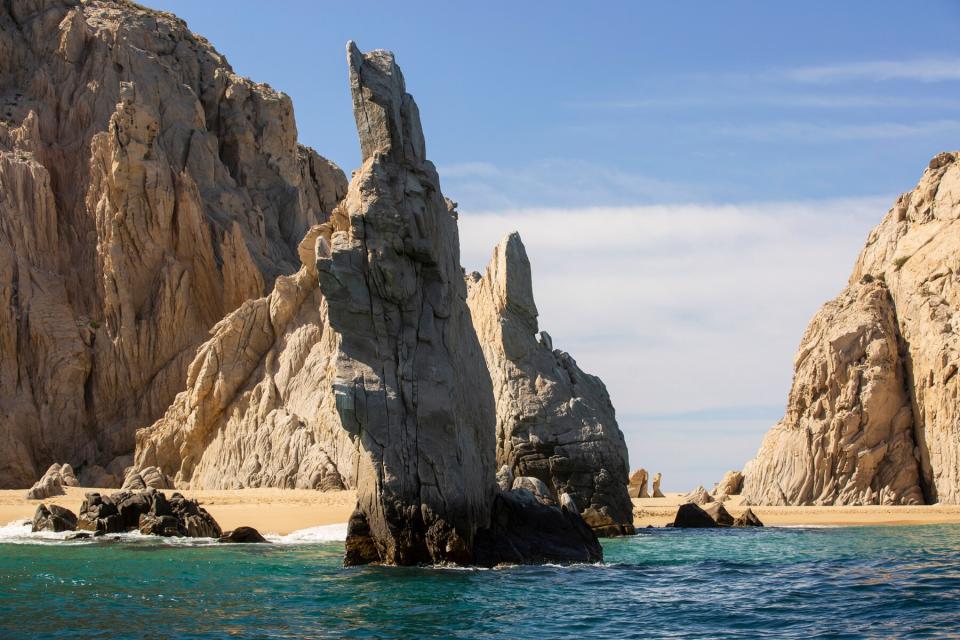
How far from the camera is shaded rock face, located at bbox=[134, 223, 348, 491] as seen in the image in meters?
44.2

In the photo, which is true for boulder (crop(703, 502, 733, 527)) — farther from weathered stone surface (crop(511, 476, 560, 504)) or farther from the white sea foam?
the white sea foam

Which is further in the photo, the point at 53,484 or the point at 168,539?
the point at 53,484

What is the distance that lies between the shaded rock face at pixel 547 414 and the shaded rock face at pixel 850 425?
11821 millimetres

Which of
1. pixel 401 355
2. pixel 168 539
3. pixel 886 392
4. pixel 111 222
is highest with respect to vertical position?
pixel 111 222

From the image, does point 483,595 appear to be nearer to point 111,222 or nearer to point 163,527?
point 163,527

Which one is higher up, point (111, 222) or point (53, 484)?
point (111, 222)

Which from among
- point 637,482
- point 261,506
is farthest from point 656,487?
point 261,506

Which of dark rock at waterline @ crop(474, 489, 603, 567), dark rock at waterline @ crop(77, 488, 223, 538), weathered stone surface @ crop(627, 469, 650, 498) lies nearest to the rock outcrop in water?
weathered stone surface @ crop(627, 469, 650, 498)

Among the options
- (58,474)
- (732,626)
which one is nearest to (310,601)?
(732,626)

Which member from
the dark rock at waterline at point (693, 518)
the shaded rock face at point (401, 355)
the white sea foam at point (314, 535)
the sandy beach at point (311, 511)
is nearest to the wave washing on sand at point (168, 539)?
the white sea foam at point (314, 535)

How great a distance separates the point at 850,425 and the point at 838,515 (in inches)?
207

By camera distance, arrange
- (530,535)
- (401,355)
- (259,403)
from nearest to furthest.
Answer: (401,355), (530,535), (259,403)

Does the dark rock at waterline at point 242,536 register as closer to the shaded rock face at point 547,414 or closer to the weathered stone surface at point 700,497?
the shaded rock face at point 547,414

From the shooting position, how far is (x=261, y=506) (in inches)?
1481
